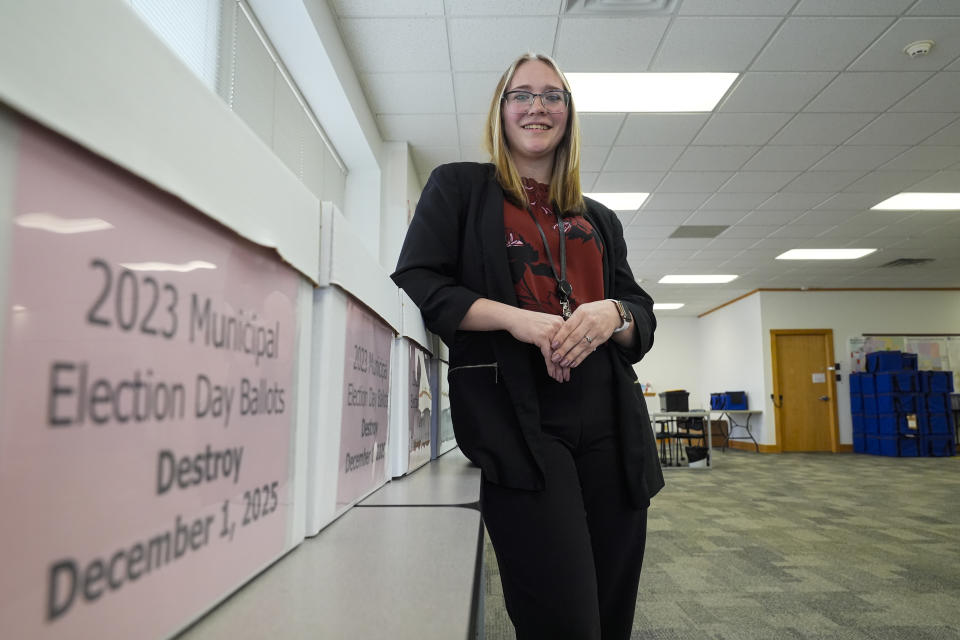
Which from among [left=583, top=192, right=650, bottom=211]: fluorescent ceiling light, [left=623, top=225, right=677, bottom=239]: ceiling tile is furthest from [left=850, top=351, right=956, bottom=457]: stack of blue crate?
[left=583, top=192, right=650, bottom=211]: fluorescent ceiling light

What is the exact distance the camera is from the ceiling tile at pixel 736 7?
2.45m

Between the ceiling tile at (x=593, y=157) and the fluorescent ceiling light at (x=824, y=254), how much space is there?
3.37m

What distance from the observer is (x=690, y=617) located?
167 cm

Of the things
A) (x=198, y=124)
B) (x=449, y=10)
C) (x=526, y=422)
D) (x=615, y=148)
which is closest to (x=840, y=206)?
(x=615, y=148)

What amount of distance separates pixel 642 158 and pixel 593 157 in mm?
347

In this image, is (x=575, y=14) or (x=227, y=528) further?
(x=575, y=14)

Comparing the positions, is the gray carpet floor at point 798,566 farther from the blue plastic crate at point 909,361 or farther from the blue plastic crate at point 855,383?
the blue plastic crate at point 855,383

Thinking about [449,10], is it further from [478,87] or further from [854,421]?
[854,421]

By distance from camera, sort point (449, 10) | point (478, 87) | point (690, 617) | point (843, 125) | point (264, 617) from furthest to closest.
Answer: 1. point (843, 125)
2. point (478, 87)
3. point (449, 10)
4. point (690, 617)
5. point (264, 617)

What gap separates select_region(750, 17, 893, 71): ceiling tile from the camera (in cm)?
260

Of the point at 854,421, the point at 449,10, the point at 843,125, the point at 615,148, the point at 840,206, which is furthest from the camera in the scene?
the point at 854,421

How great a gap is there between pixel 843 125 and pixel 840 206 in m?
1.61

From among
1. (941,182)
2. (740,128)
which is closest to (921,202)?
(941,182)

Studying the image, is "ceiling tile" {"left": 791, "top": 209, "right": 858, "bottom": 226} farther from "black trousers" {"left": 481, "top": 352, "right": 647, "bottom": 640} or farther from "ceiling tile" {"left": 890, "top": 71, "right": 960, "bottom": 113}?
"black trousers" {"left": 481, "top": 352, "right": 647, "bottom": 640}
